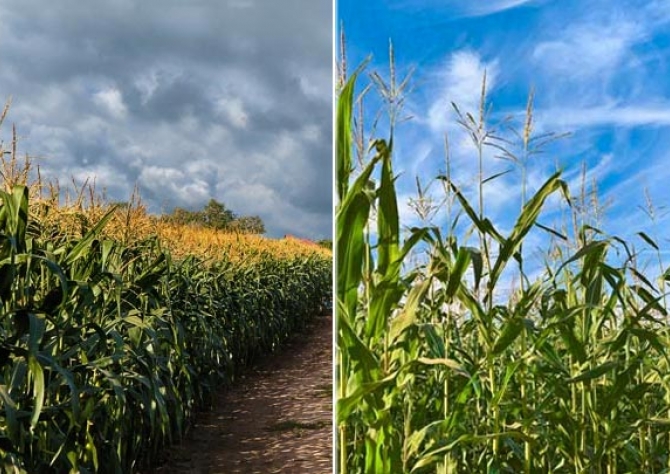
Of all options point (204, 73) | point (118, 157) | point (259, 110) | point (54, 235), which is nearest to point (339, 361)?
point (54, 235)

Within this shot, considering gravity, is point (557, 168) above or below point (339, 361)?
above

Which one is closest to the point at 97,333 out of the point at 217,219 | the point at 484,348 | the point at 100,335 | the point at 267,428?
the point at 100,335

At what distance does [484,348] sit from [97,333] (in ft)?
3.16

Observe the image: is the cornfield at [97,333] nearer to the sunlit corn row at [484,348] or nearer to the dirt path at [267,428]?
the dirt path at [267,428]

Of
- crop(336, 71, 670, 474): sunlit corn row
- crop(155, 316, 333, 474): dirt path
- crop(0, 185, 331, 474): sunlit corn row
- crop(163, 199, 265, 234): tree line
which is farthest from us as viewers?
crop(163, 199, 265, 234): tree line

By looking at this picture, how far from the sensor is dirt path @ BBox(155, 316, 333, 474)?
300 cm

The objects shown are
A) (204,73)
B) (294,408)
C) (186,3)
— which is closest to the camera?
(294,408)

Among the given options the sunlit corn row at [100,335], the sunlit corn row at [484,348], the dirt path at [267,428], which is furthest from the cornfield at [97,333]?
the sunlit corn row at [484,348]

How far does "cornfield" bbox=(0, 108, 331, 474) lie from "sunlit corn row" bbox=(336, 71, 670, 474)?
557 millimetres

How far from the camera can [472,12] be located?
1.67 metres

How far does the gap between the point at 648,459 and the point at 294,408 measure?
2.59 meters

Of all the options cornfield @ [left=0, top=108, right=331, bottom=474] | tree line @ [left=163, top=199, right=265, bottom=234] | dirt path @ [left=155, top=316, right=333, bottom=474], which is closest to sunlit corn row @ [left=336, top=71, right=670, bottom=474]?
cornfield @ [left=0, top=108, right=331, bottom=474]

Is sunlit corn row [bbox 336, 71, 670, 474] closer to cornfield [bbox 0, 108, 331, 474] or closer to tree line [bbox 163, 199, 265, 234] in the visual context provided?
cornfield [bbox 0, 108, 331, 474]

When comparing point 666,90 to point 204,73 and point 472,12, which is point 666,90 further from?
point 204,73
